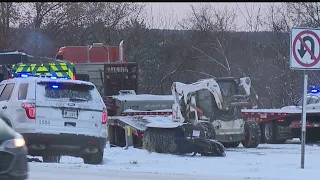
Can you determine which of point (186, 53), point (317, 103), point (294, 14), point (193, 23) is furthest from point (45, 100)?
point (193, 23)

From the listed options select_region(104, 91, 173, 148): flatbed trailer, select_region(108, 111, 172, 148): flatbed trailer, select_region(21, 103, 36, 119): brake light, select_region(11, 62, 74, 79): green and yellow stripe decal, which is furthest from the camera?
select_region(104, 91, 173, 148): flatbed trailer

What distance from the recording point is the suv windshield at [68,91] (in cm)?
1302

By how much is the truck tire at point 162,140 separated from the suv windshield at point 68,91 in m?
3.67

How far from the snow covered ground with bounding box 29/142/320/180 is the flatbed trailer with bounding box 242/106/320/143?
7.03 m

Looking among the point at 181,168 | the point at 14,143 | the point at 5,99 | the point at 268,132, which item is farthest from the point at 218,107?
the point at 14,143

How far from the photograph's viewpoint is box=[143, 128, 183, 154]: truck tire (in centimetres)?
1644

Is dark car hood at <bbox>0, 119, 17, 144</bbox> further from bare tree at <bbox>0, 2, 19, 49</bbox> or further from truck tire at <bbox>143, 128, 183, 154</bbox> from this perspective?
bare tree at <bbox>0, 2, 19, 49</bbox>

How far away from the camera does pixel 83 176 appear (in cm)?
1129

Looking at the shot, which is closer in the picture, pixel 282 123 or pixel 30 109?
pixel 30 109

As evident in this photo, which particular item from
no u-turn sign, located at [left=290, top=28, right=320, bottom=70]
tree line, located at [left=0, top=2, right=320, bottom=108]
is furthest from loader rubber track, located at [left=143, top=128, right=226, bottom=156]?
tree line, located at [left=0, top=2, right=320, bottom=108]

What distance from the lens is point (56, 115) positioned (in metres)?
12.9

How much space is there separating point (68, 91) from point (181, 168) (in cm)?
270

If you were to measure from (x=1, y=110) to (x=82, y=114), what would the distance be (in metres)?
1.63

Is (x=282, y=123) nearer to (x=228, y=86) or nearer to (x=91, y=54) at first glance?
(x=228, y=86)
